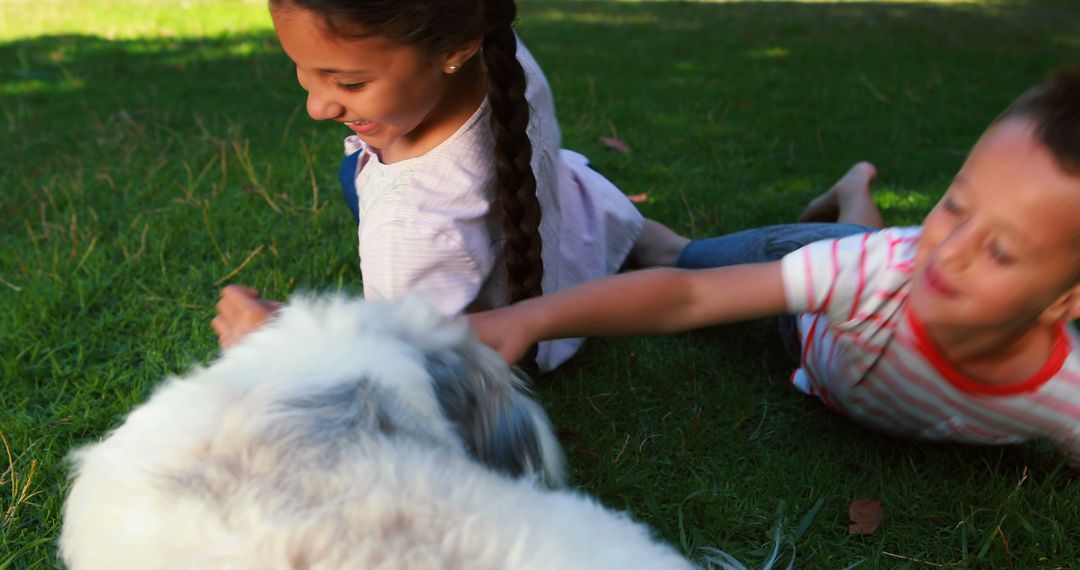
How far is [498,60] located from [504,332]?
0.80m

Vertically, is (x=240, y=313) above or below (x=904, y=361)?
above

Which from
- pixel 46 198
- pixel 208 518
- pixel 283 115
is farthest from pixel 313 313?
pixel 283 115

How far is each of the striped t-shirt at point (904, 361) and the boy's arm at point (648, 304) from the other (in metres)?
0.10

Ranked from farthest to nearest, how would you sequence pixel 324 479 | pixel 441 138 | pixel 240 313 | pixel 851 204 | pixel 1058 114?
pixel 851 204 → pixel 441 138 → pixel 1058 114 → pixel 240 313 → pixel 324 479

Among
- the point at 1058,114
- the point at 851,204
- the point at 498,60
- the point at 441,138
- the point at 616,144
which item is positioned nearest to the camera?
the point at 1058,114

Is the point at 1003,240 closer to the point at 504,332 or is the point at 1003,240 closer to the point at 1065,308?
the point at 1065,308

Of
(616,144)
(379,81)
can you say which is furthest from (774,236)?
(616,144)

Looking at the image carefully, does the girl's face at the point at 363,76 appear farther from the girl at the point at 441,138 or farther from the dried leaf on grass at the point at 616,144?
the dried leaf on grass at the point at 616,144

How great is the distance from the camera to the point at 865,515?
8.39ft

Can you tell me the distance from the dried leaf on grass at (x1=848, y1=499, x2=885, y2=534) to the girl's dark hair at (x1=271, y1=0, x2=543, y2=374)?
1.01 metres

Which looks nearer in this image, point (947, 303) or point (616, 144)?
point (947, 303)

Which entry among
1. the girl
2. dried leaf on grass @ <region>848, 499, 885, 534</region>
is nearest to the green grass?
dried leaf on grass @ <region>848, 499, 885, 534</region>

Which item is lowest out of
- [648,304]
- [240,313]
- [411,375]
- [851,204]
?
[851,204]

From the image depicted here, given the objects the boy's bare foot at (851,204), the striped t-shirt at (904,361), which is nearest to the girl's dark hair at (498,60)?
the striped t-shirt at (904,361)
